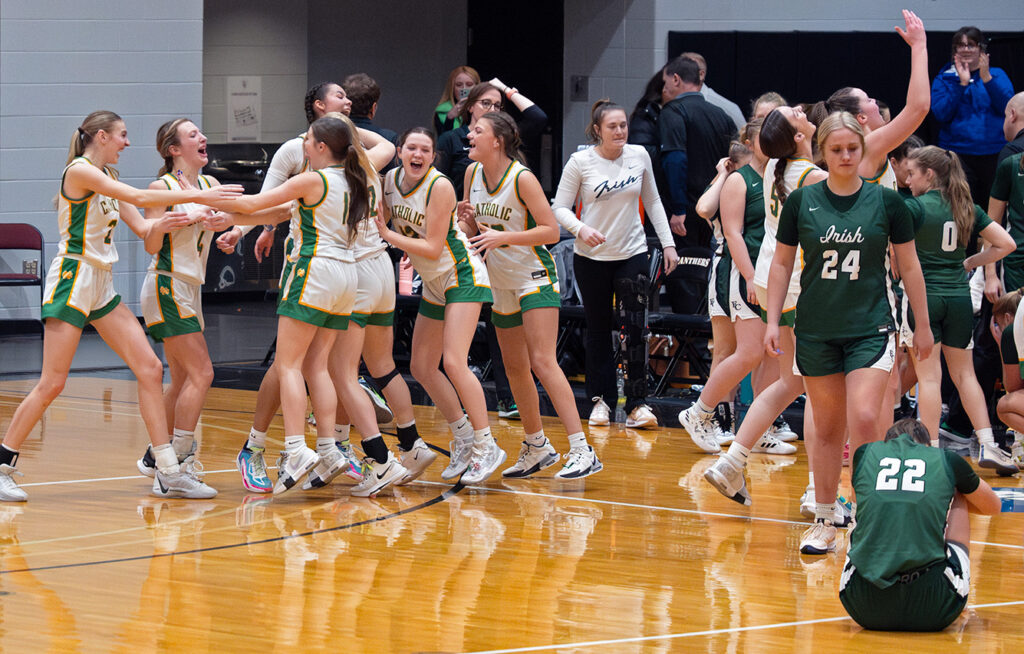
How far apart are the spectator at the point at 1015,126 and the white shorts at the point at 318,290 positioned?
3952 mm

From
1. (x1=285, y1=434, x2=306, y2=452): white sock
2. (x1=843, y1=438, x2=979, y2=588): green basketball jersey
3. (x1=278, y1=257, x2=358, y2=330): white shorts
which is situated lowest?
(x1=285, y1=434, x2=306, y2=452): white sock

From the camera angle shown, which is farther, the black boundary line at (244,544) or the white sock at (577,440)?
the white sock at (577,440)

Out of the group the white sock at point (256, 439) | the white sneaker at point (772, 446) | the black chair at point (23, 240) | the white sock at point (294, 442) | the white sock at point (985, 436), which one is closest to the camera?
the white sock at point (294, 442)

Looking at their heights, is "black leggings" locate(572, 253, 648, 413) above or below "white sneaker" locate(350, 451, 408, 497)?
above

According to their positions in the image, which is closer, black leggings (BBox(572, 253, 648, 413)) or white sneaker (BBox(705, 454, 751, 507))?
white sneaker (BBox(705, 454, 751, 507))

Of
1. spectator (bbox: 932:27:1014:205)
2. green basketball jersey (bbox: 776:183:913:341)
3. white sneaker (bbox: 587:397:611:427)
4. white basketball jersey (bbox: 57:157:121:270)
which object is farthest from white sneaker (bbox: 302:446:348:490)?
spectator (bbox: 932:27:1014:205)

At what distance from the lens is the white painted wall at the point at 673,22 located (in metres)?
12.1

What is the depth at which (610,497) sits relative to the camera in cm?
584

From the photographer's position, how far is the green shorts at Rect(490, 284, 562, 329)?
598 centimetres

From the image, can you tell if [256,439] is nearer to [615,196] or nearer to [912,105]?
[615,196]

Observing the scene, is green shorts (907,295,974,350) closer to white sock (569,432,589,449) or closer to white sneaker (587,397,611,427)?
white sock (569,432,589,449)

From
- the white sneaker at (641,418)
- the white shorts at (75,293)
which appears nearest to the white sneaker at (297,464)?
the white shorts at (75,293)

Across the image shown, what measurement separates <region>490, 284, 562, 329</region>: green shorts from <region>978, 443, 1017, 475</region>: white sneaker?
7.05ft

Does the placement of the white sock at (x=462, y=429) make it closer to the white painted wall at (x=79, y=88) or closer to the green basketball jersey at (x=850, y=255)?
the green basketball jersey at (x=850, y=255)
